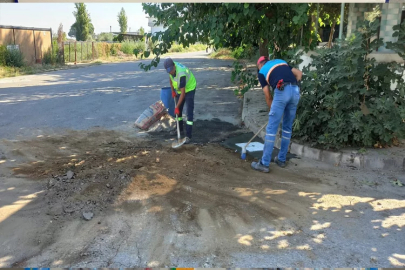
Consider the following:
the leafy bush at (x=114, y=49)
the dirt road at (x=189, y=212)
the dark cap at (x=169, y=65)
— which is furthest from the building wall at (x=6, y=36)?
the dark cap at (x=169, y=65)

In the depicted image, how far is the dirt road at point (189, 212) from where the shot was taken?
323 centimetres

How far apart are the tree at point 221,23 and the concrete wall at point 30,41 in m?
20.0

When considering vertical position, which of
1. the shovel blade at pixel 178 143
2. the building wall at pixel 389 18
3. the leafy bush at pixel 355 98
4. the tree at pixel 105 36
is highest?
the tree at pixel 105 36

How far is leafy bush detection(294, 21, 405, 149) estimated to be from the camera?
18.3ft

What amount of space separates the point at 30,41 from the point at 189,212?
85.5 feet

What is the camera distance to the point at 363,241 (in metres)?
3.49

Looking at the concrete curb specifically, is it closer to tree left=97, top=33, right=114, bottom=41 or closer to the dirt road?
the dirt road

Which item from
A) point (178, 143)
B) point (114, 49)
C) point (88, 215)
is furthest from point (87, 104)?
point (114, 49)

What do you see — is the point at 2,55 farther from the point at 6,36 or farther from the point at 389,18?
the point at 389,18

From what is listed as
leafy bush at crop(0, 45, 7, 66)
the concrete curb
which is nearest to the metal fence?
leafy bush at crop(0, 45, 7, 66)

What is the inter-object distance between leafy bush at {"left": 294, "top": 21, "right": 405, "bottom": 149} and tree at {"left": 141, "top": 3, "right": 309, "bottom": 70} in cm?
134

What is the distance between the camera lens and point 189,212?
4043mm

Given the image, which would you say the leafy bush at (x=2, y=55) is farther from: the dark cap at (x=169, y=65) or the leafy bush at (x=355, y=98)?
the leafy bush at (x=355, y=98)

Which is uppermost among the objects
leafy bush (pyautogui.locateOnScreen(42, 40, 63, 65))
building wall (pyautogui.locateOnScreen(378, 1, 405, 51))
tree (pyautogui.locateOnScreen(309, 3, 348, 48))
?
tree (pyautogui.locateOnScreen(309, 3, 348, 48))
